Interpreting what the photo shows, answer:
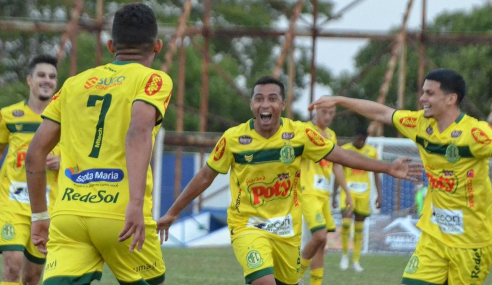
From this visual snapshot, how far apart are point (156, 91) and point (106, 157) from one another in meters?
0.44

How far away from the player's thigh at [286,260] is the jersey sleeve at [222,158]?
0.74 m

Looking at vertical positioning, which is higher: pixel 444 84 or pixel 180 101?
pixel 444 84

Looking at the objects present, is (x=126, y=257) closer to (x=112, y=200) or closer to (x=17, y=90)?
(x=112, y=200)

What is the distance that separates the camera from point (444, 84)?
739 centimetres

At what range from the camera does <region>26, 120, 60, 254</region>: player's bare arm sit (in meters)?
5.18

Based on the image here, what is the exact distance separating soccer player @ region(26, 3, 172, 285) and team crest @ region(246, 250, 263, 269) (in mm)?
2207

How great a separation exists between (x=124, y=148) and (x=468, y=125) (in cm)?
336

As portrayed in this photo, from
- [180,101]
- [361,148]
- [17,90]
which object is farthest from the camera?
[17,90]

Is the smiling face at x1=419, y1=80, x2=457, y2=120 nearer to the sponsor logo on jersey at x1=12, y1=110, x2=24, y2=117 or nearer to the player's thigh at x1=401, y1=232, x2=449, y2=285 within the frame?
the player's thigh at x1=401, y1=232, x2=449, y2=285

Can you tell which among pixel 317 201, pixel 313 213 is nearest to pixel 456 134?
pixel 313 213

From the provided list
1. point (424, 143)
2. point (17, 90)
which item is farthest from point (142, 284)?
point (17, 90)

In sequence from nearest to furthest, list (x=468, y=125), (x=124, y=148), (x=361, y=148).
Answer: (x=124, y=148)
(x=468, y=125)
(x=361, y=148)

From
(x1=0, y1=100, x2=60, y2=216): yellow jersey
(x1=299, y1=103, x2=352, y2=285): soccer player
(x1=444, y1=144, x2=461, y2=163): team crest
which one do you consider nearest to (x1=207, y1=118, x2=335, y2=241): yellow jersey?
(x1=444, y1=144, x2=461, y2=163): team crest

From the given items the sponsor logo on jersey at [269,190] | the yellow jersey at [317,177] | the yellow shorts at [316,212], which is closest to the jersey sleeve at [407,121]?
the sponsor logo on jersey at [269,190]
